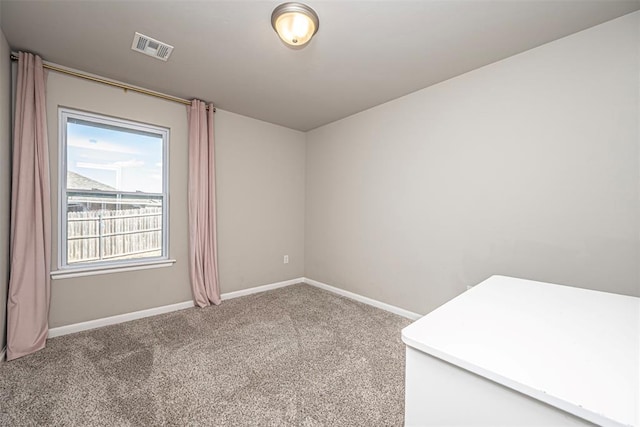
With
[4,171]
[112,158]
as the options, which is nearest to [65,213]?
[4,171]

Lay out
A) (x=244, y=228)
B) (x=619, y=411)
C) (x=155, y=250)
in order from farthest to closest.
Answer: (x=244, y=228)
(x=155, y=250)
(x=619, y=411)

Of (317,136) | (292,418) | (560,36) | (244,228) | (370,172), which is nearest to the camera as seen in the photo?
(292,418)

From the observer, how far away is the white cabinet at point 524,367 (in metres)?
0.58

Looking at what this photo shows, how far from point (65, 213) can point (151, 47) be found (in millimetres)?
1705

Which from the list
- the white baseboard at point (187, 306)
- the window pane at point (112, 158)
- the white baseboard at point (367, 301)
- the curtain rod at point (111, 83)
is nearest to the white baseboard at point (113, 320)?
the white baseboard at point (187, 306)

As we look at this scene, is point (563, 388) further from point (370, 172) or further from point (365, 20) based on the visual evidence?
point (370, 172)

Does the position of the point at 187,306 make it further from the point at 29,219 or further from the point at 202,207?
the point at 29,219

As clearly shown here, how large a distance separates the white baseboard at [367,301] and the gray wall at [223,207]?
396mm

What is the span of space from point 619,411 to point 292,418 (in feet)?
4.67

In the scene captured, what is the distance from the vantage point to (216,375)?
1871mm

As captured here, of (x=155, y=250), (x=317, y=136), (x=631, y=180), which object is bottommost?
(x=155, y=250)

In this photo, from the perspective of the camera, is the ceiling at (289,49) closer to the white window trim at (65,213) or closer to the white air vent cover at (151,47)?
the white air vent cover at (151,47)

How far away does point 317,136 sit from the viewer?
405cm

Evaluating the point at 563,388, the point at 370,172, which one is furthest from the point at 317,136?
the point at 563,388
